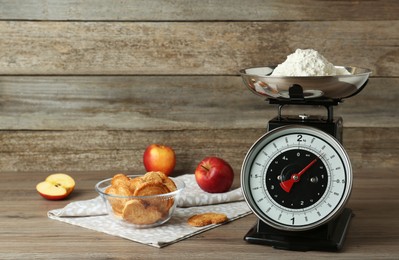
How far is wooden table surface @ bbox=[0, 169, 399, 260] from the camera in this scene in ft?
4.34

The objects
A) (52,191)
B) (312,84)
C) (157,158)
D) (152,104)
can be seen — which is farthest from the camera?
(152,104)

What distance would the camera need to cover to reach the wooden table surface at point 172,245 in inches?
52.1

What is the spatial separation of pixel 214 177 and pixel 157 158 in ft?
0.87

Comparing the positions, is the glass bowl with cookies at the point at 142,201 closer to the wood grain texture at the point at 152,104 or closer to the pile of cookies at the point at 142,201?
the pile of cookies at the point at 142,201

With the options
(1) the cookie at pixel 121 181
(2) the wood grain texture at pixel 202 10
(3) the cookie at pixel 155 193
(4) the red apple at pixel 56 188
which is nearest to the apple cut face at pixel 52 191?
(4) the red apple at pixel 56 188

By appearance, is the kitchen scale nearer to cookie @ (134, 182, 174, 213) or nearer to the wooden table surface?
the wooden table surface

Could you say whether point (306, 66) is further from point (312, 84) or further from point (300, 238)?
point (300, 238)

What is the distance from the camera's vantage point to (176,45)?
6.91 feet

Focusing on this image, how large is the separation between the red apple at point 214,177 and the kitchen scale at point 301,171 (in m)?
0.46

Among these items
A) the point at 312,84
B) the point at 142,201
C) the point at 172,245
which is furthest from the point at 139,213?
the point at 312,84

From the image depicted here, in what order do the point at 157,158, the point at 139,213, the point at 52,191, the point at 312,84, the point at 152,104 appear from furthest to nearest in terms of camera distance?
the point at 152,104, the point at 157,158, the point at 52,191, the point at 139,213, the point at 312,84

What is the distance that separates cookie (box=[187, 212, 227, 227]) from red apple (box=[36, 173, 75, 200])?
416mm

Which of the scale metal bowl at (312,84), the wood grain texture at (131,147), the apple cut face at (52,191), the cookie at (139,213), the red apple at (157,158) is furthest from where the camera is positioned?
the wood grain texture at (131,147)

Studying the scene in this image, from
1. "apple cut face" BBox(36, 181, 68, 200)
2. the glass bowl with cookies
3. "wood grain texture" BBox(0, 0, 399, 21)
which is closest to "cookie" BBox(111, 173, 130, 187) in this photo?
the glass bowl with cookies
